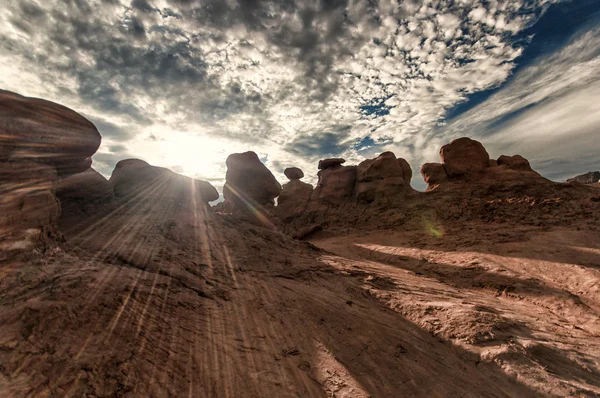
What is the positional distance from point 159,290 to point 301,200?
1152 inches

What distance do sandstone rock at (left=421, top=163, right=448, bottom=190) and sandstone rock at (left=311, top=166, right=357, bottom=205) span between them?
791 cm

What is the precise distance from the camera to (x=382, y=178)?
2698cm

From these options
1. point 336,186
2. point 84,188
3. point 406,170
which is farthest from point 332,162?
point 84,188

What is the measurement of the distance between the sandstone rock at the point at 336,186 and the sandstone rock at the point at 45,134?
927 inches

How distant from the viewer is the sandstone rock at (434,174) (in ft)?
81.5

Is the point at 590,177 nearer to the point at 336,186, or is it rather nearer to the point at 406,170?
the point at 406,170

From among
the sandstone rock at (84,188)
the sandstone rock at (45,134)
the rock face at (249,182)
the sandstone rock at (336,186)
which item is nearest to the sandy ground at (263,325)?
the sandstone rock at (84,188)

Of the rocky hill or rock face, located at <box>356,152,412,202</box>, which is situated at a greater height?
rock face, located at <box>356,152,412,202</box>

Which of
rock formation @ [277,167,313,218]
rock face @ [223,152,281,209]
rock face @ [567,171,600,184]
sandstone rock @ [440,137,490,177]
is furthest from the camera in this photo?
rock face @ [223,152,281,209]

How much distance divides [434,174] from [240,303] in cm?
2457

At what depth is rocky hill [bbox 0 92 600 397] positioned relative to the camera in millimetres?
3502

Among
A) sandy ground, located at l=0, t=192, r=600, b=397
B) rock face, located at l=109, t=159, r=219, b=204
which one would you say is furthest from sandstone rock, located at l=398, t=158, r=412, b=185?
rock face, located at l=109, t=159, r=219, b=204

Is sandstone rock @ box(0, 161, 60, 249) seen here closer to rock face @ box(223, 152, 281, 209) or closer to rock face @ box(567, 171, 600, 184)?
rock face @ box(223, 152, 281, 209)

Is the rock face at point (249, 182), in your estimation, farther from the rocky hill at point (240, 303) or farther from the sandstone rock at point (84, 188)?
the sandstone rock at point (84, 188)
